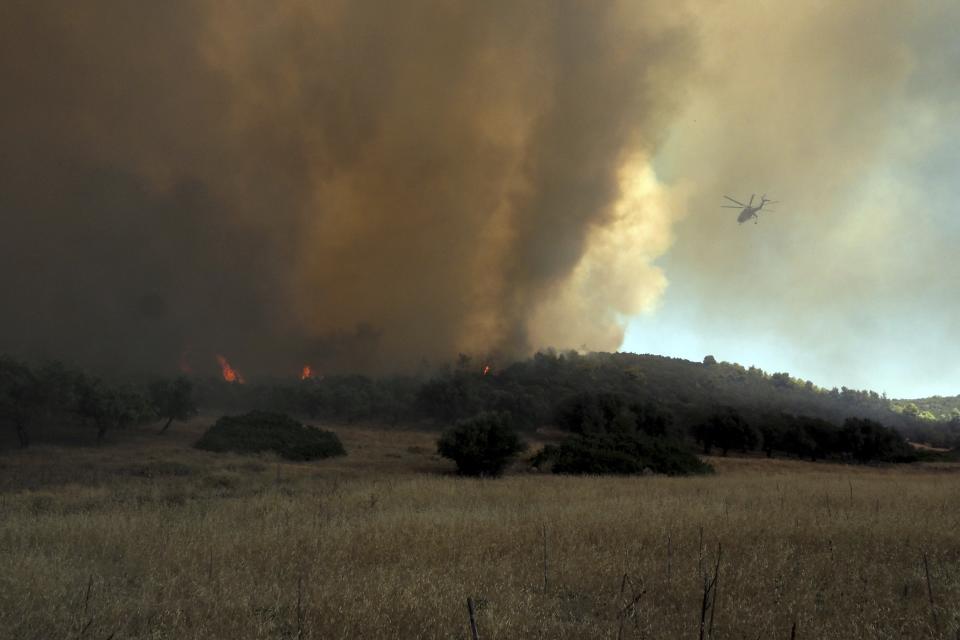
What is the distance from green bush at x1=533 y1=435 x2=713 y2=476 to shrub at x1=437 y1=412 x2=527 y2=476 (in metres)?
2.08

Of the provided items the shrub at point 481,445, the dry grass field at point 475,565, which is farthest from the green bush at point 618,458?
the dry grass field at point 475,565

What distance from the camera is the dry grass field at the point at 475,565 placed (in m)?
5.25

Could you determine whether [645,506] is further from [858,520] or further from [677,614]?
[677,614]

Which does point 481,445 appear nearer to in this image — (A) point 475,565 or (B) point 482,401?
(A) point 475,565

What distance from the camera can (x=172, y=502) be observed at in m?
13.6

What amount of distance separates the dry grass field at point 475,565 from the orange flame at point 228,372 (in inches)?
1932

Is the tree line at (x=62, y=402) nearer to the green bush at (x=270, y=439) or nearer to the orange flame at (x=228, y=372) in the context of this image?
the green bush at (x=270, y=439)

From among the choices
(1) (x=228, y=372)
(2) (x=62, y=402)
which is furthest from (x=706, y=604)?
(1) (x=228, y=372)

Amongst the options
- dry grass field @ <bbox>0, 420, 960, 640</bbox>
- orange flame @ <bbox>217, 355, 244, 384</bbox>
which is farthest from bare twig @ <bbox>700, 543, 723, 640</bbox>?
orange flame @ <bbox>217, 355, 244, 384</bbox>

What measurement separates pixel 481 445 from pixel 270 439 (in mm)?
13743

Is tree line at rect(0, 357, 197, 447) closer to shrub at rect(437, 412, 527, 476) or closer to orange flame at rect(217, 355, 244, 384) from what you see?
shrub at rect(437, 412, 527, 476)

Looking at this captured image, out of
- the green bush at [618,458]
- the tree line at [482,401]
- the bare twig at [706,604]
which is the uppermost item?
the tree line at [482,401]

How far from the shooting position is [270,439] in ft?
100

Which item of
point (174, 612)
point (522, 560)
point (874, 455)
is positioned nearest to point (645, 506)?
point (522, 560)
